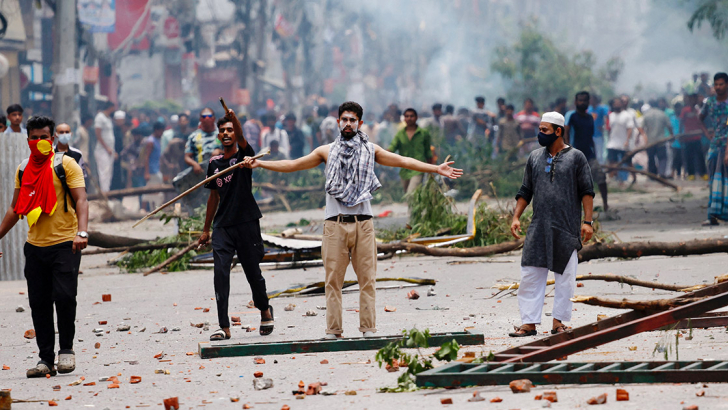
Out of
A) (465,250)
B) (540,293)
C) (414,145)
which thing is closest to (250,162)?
(540,293)

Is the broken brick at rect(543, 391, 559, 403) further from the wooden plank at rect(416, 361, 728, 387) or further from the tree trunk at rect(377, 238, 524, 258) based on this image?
the tree trunk at rect(377, 238, 524, 258)

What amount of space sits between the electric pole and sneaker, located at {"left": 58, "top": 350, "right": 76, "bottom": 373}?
13.6 m

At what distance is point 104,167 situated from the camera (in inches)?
822

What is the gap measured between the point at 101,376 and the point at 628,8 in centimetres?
8060

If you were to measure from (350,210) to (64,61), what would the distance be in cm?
1405

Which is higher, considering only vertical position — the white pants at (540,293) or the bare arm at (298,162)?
the bare arm at (298,162)

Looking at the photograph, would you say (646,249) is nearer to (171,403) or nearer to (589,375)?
(589,375)

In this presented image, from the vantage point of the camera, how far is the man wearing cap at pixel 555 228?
659 centimetres

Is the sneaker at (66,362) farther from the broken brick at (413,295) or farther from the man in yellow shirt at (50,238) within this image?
the broken brick at (413,295)

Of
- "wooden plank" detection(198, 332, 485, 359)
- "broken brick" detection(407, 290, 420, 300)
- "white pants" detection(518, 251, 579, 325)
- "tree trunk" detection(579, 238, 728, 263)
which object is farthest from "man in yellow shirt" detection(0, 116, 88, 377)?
"tree trunk" detection(579, 238, 728, 263)

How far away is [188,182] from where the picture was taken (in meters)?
12.8

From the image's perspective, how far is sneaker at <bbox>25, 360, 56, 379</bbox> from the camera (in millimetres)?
5938

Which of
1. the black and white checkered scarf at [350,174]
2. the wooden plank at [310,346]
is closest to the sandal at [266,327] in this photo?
the wooden plank at [310,346]

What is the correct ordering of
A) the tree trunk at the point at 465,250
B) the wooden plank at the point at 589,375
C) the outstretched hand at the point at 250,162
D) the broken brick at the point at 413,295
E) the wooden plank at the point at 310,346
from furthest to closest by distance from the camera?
the tree trunk at the point at 465,250
the broken brick at the point at 413,295
the outstretched hand at the point at 250,162
the wooden plank at the point at 310,346
the wooden plank at the point at 589,375
